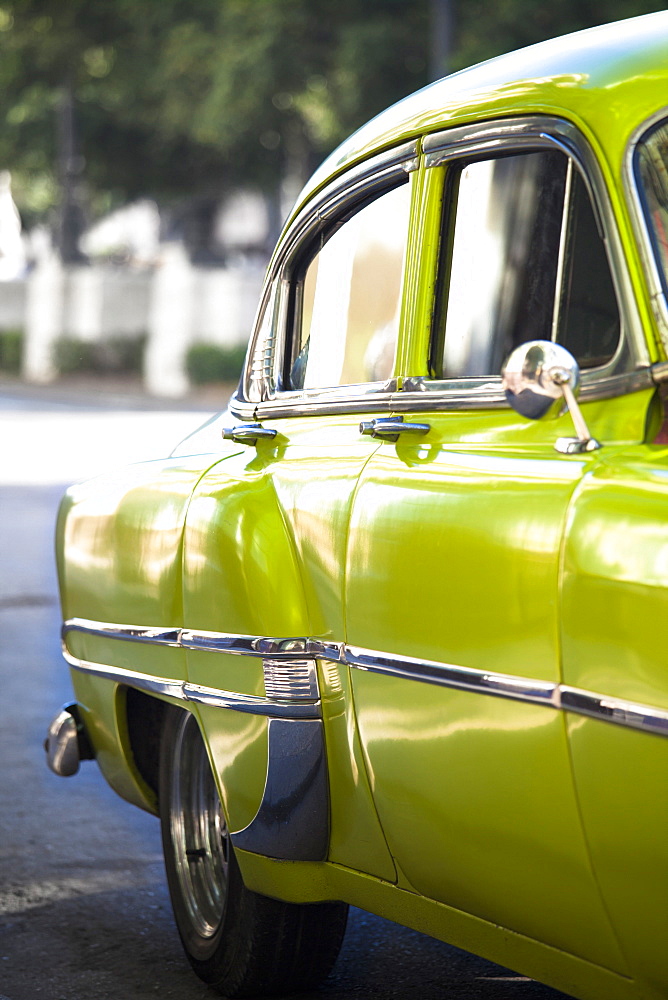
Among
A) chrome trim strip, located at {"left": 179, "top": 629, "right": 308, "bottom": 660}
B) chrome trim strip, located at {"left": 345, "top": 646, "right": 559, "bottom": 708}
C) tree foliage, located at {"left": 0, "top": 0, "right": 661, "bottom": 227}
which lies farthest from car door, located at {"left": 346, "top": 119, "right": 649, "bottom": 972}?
tree foliage, located at {"left": 0, "top": 0, "right": 661, "bottom": 227}

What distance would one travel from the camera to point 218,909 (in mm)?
3852

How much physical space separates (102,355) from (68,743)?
41.1 meters

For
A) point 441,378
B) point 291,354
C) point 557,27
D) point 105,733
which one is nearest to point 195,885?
point 105,733

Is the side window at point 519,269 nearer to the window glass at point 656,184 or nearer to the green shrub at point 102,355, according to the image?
the window glass at point 656,184

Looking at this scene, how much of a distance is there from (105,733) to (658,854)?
7.25 ft

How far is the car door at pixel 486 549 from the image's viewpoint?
2461 millimetres

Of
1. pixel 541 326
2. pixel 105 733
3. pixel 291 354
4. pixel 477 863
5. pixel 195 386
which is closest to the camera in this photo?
pixel 477 863

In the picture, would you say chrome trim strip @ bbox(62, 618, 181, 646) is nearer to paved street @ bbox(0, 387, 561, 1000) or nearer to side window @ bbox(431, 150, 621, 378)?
paved street @ bbox(0, 387, 561, 1000)

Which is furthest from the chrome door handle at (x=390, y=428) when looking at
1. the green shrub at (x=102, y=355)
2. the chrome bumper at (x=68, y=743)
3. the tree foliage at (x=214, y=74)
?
the green shrub at (x=102, y=355)

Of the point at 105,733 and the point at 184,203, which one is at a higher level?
the point at 184,203

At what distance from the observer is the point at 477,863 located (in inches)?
105

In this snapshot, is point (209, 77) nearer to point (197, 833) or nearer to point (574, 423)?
point (197, 833)

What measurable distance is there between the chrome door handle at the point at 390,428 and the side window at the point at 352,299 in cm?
18

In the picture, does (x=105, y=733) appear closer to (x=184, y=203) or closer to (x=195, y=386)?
(x=195, y=386)
